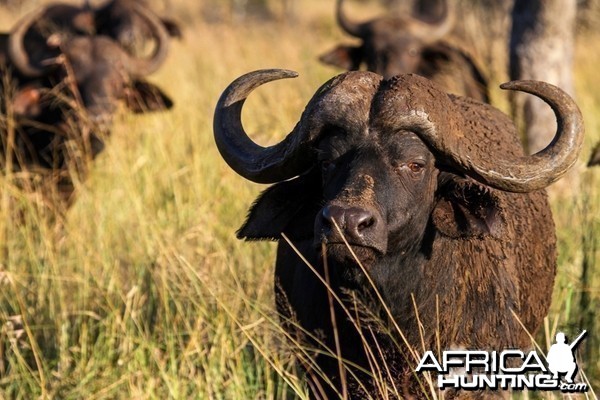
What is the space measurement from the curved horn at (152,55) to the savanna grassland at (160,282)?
1.74 m

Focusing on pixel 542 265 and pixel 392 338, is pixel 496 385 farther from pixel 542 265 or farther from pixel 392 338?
pixel 542 265

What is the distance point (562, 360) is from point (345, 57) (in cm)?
772

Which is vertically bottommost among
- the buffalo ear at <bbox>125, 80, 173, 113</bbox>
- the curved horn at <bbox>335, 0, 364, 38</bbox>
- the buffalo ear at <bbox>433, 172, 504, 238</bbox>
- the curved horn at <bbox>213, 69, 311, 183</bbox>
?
→ the buffalo ear at <bbox>433, 172, 504, 238</bbox>

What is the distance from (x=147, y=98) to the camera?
964 centimetres

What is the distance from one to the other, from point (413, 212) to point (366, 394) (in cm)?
74

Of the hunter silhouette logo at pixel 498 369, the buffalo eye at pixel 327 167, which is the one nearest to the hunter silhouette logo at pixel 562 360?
the hunter silhouette logo at pixel 498 369

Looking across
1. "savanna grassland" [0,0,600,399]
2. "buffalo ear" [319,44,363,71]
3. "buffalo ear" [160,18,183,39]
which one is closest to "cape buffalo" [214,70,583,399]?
"savanna grassland" [0,0,600,399]

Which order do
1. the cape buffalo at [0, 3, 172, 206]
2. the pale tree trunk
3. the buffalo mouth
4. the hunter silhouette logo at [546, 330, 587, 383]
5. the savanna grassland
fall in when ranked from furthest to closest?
the cape buffalo at [0, 3, 172, 206] < the pale tree trunk < the savanna grassland < the hunter silhouette logo at [546, 330, 587, 383] < the buffalo mouth

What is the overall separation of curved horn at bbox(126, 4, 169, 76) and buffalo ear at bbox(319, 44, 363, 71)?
1.60m

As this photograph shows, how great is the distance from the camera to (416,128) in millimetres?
4406

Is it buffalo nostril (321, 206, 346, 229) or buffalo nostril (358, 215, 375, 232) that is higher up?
buffalo nostril (321, 206, 346, 229)

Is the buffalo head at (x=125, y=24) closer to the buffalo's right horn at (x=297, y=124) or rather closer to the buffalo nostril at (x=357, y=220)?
the buffalo's right horn at (x=297, y=124)

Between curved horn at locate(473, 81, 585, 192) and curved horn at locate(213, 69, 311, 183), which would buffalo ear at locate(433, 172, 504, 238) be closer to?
curved horn at locate(473, 81, 585, 192)

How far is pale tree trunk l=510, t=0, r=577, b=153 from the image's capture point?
8156mm
